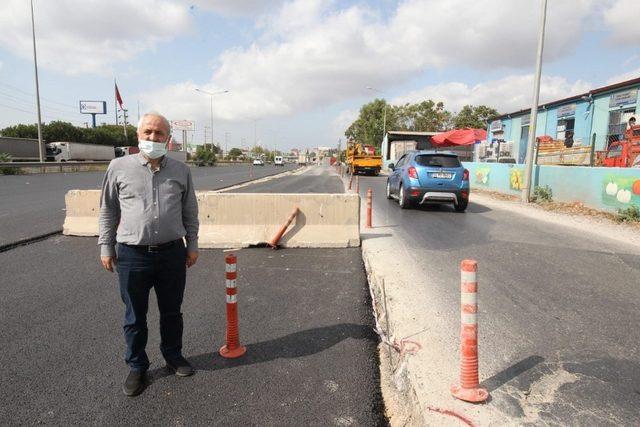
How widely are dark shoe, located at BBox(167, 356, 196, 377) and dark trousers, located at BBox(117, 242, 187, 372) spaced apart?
4cm

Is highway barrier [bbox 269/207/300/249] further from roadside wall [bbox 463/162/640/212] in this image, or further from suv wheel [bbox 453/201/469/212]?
roadside wall [bbox 463/162/640/212]

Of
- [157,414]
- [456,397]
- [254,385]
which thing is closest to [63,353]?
[157,414]

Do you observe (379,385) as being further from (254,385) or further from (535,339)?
(535,339)

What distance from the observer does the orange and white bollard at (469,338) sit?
269 cm

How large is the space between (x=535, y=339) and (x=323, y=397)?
2071 mm

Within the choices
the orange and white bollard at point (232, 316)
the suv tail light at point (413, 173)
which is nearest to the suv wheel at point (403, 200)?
the suv tail light at point (413, 173)

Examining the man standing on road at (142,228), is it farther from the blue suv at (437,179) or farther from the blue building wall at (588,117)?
the blue building wall at (588,117)

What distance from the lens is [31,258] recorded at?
6.46 meters

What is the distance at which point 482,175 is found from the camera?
66.8 ft

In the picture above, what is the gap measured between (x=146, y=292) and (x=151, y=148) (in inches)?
41.1

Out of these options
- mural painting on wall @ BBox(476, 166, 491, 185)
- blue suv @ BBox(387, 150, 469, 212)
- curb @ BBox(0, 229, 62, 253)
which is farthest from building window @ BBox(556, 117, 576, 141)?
curb @ BBox(0, 229, 62, 253)

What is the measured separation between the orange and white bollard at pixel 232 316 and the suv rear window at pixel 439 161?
9.23 metres

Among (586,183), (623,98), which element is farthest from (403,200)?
(623,98)

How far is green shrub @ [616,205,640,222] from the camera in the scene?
10047mm
